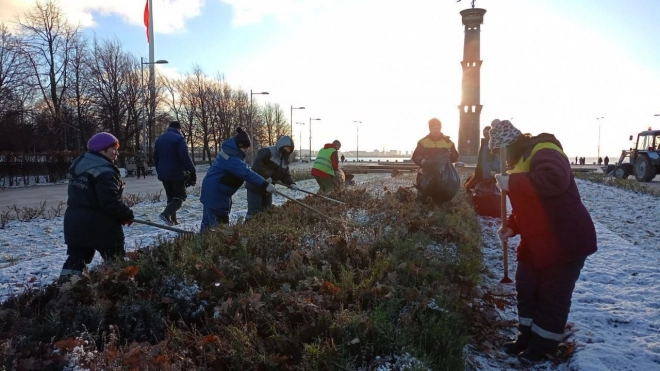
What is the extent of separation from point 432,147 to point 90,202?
5.47m

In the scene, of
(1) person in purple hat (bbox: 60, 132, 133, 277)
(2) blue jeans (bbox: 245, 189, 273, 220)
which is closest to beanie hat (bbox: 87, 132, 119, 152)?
(1) person in purple hat (bbox: 60, 132, 133, 277)

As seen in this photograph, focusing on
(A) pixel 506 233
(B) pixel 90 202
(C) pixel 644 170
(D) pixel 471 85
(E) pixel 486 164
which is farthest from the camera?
(D) pixel 471 85

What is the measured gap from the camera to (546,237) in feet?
10.3

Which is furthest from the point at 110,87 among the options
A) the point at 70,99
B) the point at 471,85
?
the point at 471,85

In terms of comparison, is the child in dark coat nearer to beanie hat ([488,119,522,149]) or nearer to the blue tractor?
beanie hat ([488,119,522,149])

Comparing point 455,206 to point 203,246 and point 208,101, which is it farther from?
point 208,101

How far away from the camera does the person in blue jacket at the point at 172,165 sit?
25.4ft

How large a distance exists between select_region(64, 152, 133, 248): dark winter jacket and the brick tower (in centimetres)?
3453

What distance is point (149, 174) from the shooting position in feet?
98.9

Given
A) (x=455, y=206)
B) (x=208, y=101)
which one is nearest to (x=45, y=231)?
(x=455, y=206)

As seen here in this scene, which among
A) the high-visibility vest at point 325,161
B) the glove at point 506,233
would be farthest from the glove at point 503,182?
the high-visibility vest at point 325,161

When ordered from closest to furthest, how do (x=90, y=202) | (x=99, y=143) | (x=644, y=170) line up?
(x=90, y=202) < (x=99, y=143) < (x=644, y=170)

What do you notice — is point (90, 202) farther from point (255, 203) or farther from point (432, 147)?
point (432, 147)

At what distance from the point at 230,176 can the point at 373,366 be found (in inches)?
157
